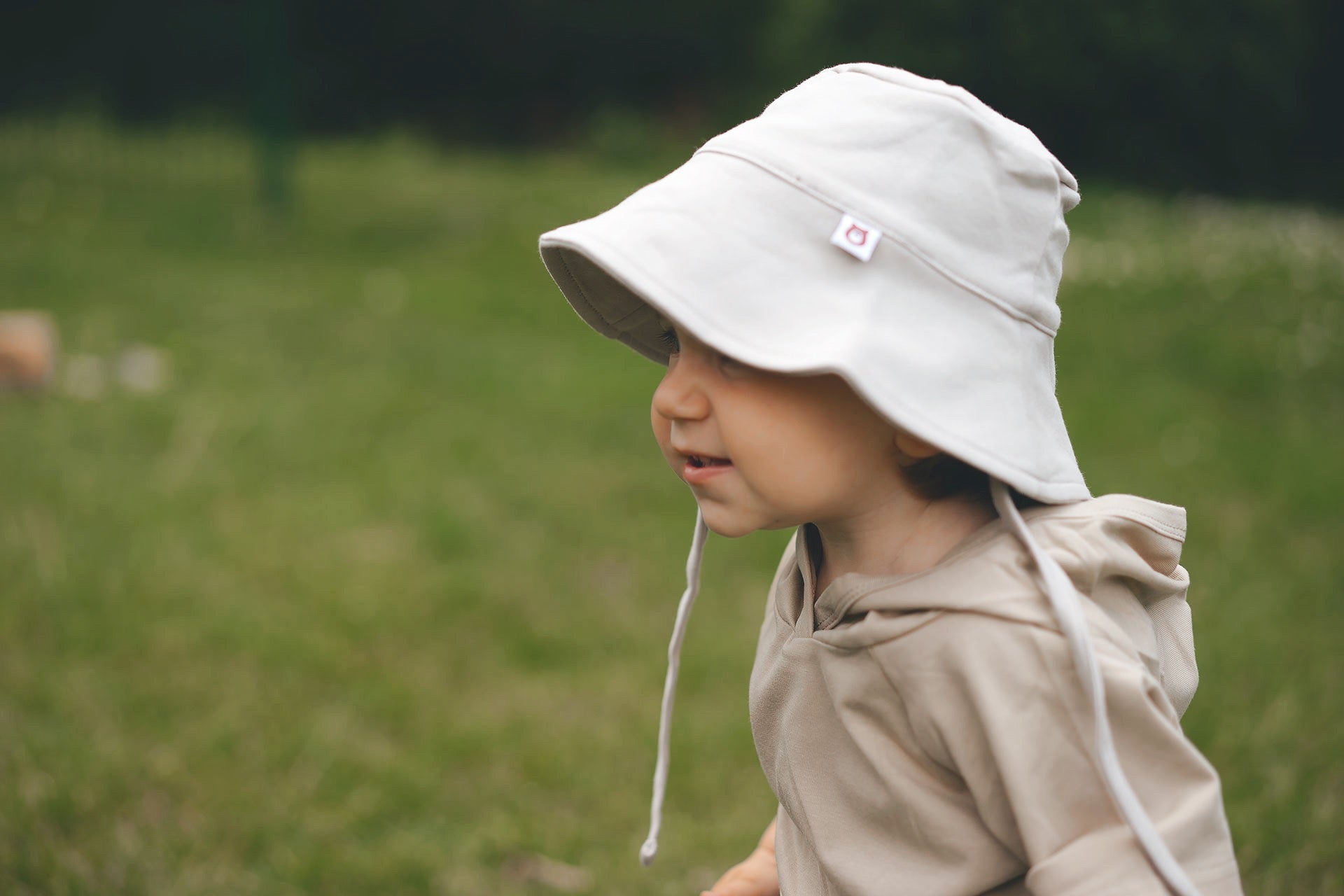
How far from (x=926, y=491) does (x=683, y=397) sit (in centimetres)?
29

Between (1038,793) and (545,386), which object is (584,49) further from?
(1038,793)

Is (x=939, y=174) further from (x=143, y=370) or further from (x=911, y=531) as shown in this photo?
→ (x=143, y=370)

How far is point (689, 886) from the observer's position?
2.47 meters

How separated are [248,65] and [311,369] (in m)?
6.64

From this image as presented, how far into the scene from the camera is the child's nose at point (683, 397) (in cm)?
129

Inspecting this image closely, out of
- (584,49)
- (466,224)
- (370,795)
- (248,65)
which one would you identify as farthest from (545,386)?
(584,49)

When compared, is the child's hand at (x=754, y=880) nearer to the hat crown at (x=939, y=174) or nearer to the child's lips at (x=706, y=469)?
the child's lips at (x=706, y=469)

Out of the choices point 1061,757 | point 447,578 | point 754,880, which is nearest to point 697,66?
point 447,578

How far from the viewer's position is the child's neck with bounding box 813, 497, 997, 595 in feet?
4.43

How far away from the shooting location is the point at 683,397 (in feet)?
4.24

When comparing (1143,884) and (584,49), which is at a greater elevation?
(1143,884)

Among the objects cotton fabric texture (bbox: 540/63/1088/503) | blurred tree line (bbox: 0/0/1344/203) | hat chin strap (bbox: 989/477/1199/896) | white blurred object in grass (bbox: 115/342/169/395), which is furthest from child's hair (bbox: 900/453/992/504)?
blurred tree line (bbox: 0/0/1344/203)

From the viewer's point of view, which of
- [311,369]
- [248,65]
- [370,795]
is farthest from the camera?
[248,65]

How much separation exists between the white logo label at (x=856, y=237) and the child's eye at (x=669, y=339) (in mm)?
464
